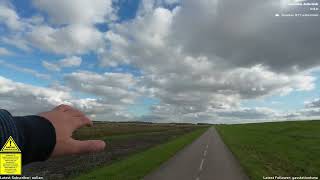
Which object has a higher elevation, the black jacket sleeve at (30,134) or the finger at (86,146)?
the black jacket sleeve at (30,134)

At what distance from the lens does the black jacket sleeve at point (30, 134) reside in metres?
1.43

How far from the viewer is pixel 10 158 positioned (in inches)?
62.6

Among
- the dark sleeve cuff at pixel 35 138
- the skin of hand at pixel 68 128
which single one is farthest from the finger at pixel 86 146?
the dark sleeve cuff at pixel 35 138

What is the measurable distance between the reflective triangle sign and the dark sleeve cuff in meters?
0.05

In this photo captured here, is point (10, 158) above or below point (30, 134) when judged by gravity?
below

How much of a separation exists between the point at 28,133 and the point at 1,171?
0.36 metres

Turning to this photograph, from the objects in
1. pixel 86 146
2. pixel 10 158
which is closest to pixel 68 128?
pixel 86 146

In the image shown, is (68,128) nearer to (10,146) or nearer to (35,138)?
(35,138)

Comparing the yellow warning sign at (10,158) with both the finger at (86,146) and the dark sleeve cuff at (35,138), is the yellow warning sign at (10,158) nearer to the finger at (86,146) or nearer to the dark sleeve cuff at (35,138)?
the dark sleeve cuff at (35,138)

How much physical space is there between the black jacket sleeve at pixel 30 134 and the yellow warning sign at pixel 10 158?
22 millimetres

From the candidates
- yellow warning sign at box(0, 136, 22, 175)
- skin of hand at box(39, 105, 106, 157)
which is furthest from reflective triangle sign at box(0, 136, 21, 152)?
skin of hand at box(39, 105, 106, 157)

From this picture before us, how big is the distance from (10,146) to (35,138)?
0.13 meters

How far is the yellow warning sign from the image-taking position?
4.62ft

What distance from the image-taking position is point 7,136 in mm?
1373
